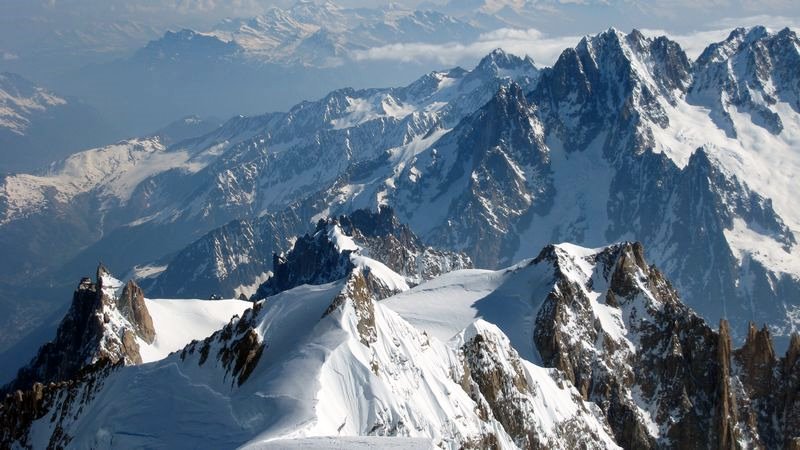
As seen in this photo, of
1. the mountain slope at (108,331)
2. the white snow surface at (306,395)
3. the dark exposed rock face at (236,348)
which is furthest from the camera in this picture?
the mountain slope at (108,331)

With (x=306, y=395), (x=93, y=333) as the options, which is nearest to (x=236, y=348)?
(x=306, y=395)

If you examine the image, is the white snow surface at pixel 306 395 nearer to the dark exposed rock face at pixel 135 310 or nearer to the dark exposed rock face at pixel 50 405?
the dark exposed rock face at pixel 50 405

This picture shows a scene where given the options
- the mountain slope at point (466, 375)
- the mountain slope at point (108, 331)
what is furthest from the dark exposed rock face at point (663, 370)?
the mountain slope at point (108, 331)

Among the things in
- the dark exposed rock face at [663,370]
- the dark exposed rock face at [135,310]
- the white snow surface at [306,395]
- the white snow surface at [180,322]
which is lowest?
the white snow surface at [180,322]

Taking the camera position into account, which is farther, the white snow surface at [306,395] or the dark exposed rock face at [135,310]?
the dark exposed rock face at [135,310]

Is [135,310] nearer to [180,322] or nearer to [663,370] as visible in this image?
[180,322]

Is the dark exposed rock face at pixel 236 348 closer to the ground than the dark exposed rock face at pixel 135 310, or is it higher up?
higher up

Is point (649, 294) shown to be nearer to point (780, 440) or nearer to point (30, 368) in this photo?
point (780, 440)

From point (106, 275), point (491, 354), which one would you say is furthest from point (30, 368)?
point (491, 354)

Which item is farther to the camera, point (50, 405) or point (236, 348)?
point (50, 405)

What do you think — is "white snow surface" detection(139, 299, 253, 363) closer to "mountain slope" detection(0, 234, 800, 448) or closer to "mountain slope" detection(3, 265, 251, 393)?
"mountain slope" detection(3, 265, 251, 393)
